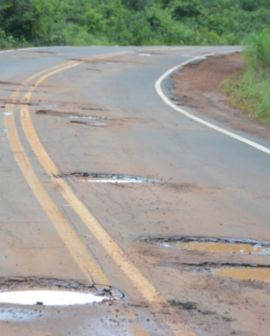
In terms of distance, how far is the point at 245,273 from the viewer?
7.21 meters

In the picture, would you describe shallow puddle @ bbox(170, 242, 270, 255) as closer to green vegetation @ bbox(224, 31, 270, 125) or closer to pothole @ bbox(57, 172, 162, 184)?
pothole @ bbox(57, 172, 162, 184)

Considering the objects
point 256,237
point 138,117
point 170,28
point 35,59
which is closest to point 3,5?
point 35,59

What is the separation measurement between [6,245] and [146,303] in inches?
70.2

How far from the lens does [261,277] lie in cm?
712

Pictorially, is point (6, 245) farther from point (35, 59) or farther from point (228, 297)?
point (35, 59)

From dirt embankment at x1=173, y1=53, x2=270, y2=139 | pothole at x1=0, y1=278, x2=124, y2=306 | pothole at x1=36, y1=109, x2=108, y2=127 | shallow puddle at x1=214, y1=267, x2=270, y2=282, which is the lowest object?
dirt embankment at x1=173, y1=53, x2=270, y2=139

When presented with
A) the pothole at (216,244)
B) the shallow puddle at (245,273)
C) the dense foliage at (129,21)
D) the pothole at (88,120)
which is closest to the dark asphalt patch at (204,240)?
the pothole at (216,244)

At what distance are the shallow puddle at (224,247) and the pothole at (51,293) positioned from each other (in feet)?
5.00

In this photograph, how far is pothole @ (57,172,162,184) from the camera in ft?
35.4

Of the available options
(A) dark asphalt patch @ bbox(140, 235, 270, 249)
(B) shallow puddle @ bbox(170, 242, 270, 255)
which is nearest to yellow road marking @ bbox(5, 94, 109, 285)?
(A) dark asphalt patch @ bbox(140, 235, 270, 249)

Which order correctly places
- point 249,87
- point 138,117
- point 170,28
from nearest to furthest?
point 138,117
point 249,87
point 170,28

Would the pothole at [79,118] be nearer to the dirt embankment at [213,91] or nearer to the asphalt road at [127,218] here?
the asphalt road at [127,218]

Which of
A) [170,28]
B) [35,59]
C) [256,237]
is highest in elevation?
[256,237]

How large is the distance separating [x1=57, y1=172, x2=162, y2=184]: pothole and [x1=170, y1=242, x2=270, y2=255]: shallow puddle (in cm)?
282
